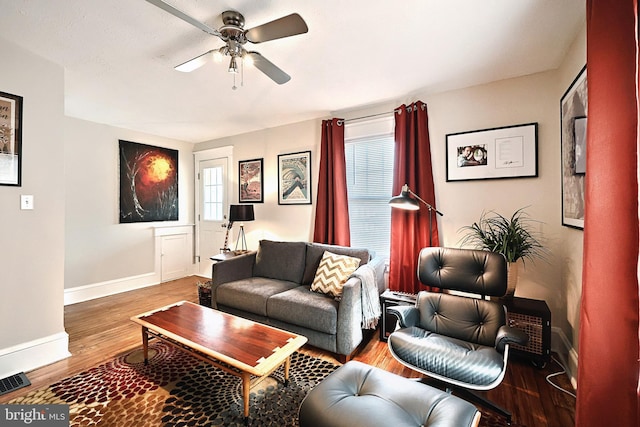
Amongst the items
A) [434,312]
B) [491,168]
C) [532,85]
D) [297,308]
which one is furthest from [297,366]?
[532,85]

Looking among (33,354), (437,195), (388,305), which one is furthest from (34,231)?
(437,195)

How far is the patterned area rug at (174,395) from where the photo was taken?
1.62 m

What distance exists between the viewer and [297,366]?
215 cm

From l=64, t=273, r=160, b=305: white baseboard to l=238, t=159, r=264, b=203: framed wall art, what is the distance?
1.92m

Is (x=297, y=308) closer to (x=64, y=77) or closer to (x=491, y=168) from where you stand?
(x=491, y=168)

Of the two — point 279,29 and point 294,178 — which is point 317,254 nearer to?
point 294,178

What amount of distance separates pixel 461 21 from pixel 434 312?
1955 millimetres

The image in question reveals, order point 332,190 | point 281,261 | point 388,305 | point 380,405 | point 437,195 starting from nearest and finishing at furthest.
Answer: point 380,405, point 388,305, point 437,195, point 281,261, point 332,190

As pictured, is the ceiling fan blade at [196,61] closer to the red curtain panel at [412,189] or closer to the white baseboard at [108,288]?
the red curtain panel at [412,189]

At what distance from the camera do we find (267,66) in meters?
1.83

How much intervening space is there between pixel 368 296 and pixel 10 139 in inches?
120

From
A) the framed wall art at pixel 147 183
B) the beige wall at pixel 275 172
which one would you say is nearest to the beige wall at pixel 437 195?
the beige wall at pixel 275 172

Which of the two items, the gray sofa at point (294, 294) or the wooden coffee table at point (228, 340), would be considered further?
the gray sofa at point (294, 294)

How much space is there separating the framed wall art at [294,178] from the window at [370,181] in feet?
1.90
